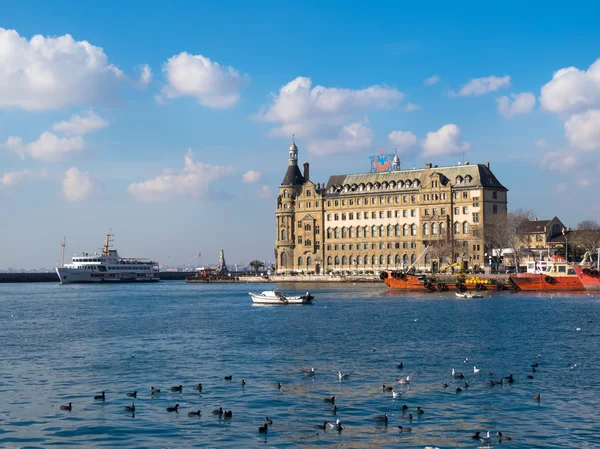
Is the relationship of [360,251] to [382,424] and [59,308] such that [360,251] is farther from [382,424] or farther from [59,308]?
[382,424]

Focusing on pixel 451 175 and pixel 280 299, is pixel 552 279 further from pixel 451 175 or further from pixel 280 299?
pixel 451 175

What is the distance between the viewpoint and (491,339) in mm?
57531

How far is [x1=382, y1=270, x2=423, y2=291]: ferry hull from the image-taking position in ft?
428

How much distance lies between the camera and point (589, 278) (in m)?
115

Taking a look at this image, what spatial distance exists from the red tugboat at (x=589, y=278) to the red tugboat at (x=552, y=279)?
0.78 m

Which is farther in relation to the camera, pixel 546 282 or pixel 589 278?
pixel 546 282

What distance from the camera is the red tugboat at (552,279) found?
387 feet

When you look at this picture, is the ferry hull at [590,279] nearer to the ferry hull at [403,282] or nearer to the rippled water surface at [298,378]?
the ferry hull at [403,282]

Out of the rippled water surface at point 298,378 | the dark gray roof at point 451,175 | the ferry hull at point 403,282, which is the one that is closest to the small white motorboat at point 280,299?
the rippled water surface at point 298,378

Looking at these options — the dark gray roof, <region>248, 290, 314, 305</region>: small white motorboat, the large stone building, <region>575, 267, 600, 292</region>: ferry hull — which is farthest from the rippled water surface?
the dark gray roof

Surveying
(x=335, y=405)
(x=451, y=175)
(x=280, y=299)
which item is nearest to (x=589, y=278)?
(x=280, y=299)

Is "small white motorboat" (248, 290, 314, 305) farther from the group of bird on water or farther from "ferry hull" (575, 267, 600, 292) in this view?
the group of bird on water

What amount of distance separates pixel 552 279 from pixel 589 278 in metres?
5.58

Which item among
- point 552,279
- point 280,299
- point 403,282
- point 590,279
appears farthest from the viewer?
point 403,282
